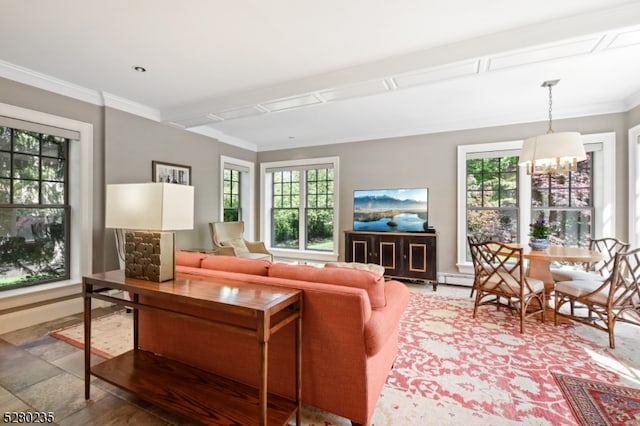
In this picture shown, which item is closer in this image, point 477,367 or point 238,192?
point 477,367

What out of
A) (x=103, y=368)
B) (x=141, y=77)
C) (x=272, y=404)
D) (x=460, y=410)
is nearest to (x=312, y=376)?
(x=272, y=404)

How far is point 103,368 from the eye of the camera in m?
1.90

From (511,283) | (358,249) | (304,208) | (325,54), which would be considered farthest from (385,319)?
(304,208)

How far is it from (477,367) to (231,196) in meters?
5.02

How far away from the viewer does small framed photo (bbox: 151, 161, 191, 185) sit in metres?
4.09

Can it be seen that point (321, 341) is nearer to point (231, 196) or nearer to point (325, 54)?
point (325, 54)

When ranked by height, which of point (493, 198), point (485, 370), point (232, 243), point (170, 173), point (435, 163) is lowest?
point (485, 370)

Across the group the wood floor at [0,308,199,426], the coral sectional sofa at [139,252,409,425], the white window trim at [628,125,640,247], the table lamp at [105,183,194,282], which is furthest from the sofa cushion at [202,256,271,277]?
the white window trim at [628,125,640,247]

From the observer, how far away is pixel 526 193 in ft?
14.1

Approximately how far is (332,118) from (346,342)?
3.64m

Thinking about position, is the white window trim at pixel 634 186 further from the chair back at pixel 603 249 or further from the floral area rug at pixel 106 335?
the floral area rug at pixel 106 335

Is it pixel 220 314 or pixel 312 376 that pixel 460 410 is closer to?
pixel 312 376

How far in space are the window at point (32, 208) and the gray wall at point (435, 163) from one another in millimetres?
3905

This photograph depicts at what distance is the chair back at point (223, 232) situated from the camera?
4.73 metres
